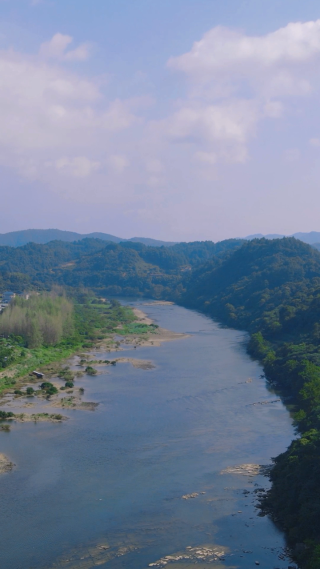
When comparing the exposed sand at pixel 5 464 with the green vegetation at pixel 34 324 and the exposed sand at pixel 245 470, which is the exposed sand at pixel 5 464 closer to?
the exposed sand at pixel 245 470

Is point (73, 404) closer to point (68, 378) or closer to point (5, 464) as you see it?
point (68, 378)

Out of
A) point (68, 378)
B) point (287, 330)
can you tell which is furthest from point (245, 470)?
point (287, 330)

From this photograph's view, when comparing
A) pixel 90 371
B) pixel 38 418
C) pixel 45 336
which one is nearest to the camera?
pixel 38 418

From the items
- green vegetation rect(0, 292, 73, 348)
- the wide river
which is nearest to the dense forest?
the wide river

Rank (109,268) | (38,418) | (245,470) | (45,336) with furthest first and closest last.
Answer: (109,268)
(45,336)
(38,418)
(245,470)

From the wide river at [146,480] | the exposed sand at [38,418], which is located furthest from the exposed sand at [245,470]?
the exposed sand at [38,418]

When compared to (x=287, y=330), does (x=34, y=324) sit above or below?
above
